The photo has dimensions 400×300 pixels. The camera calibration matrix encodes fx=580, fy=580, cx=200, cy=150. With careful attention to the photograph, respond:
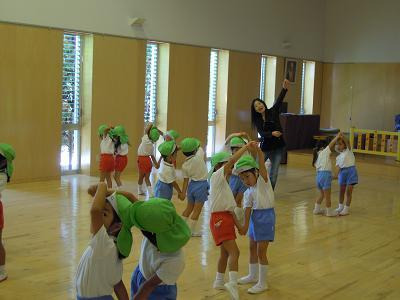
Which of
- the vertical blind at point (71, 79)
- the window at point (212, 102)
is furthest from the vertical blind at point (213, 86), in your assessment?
the vertical blind at point (71, 79)

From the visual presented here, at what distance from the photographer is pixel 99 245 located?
281 centimetres

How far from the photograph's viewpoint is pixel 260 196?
4.71 meters

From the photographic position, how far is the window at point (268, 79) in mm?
15008

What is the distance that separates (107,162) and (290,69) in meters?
8.26

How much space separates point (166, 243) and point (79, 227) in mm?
4055

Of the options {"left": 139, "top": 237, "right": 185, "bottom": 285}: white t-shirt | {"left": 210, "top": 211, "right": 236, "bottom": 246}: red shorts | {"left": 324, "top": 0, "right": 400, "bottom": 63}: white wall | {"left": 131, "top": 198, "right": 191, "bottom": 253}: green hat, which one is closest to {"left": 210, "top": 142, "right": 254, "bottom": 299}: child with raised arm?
{"left": 210, "top": 211, "right": 236, "bottom": 246}: red shorts

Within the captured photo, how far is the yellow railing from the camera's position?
13164mm

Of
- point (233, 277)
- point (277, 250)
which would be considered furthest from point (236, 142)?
point (233, 277)

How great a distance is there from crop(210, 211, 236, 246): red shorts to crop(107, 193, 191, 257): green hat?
1749 mm

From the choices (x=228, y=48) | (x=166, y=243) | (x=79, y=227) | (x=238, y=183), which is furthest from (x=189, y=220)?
(x=228, y=48)

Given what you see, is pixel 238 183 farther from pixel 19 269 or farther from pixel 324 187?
pixel 19 269

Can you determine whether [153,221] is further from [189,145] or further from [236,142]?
[236,142]

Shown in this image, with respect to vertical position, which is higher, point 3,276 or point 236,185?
point 236,185

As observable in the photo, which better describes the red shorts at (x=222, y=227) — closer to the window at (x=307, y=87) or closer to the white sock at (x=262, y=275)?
the white sock at (x=262, y=275)
